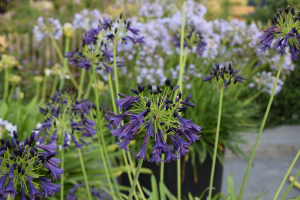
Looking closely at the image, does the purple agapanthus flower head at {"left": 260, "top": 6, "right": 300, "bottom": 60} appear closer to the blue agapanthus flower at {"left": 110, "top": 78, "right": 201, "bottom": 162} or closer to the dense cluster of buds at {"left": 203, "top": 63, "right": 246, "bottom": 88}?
the dense cluster of buds at {"left": 203, "top": 63, "right": 246, "bottom": 88}

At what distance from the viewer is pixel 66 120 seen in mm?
1402

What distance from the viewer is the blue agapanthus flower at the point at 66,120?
4.33 ft

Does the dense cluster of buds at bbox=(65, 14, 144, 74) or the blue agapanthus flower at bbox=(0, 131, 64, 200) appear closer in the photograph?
the blue agapanthus flower at bbox=(0, 131, 64, 200)

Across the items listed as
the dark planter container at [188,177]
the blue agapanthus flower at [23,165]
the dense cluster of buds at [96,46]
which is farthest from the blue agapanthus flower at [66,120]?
the dark planter container at [188,177]

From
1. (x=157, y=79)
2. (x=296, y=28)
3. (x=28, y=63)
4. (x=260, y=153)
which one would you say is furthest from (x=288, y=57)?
(x=28, y=63)

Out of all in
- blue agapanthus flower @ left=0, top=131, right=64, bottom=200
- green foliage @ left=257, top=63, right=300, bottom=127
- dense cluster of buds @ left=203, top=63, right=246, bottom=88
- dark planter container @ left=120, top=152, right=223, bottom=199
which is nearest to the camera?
blue agapanthus flower @ left=0, top=131, right=64, bottom=200

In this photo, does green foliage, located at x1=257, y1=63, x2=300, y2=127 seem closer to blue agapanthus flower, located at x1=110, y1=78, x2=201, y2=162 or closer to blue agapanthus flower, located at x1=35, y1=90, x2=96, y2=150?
blue agapanthus flower, located at x1=35, y1=90, x2=96, y2=150

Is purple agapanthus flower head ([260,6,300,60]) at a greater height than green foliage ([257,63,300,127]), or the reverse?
purple agapanthus flower head ([260,6,300,60])

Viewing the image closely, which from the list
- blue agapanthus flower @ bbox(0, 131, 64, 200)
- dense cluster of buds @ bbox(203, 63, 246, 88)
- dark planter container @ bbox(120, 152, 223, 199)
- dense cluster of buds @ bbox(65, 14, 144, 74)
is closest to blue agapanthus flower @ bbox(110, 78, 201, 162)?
blue agapanthus flower @ bbox(0, 131, 64, 200)

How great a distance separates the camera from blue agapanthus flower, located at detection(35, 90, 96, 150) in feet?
4.33

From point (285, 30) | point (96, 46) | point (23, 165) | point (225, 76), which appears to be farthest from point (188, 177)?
point (23, 165)

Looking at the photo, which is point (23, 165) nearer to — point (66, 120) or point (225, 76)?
point (66, 120)

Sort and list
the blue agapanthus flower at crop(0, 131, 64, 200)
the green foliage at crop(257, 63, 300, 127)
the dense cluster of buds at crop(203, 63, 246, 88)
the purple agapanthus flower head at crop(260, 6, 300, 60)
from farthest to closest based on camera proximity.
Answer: the green foliage at crop(257, 63, 300, 127), the dense cluster of buds at crop(203, 63, 246, 88), the purple agapanthus flower head at crop(260, 6, 300, 60), the blue agapanthus flower at crop(0, 131, 64, 200)

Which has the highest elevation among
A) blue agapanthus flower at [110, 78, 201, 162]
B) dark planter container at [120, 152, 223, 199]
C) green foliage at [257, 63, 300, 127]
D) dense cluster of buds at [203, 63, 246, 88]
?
dense cluster of buds at [203, 63, 246, 88]
